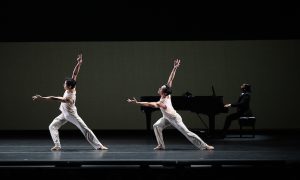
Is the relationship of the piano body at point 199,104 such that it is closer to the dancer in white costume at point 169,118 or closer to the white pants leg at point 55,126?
the dancer in white costume at point 169,118

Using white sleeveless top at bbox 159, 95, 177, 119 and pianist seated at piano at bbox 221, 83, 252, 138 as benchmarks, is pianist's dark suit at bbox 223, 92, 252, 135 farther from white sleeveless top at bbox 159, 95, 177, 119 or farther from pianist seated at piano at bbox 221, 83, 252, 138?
white sleeveless top at bbox 159, 95, 177, 119

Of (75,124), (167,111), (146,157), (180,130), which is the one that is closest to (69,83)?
(75,124)

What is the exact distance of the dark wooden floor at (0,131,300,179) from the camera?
465cm

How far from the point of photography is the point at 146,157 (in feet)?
21.4

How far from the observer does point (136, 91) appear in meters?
11.5
